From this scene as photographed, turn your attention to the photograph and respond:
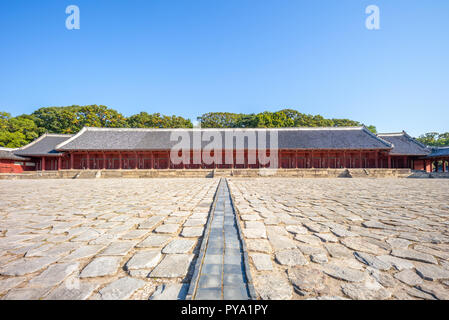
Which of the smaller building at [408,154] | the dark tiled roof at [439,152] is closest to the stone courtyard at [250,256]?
the smaller building at [408,154]

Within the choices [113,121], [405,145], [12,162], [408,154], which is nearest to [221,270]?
[408,154]

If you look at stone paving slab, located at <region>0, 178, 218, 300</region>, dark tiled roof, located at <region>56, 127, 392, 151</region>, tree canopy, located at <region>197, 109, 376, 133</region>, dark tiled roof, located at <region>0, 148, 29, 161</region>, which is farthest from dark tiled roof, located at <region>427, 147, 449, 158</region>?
dark tiled roof, located at <region>0, 148, 29, 161</region>

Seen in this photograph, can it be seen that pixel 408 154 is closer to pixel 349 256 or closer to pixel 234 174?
pixel 234 174

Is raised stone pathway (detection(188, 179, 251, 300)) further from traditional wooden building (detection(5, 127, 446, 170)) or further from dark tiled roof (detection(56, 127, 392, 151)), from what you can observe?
dark tiled roof (detection(56, 127, 392, 151))

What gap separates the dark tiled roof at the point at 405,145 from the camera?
74.5ft

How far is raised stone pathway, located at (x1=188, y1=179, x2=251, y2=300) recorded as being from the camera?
1270 mm

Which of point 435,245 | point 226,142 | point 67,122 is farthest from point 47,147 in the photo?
point 435,245

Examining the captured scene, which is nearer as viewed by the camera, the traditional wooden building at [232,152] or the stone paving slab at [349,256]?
the stone paving slab at [349,256]

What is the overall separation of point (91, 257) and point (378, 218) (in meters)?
4.31

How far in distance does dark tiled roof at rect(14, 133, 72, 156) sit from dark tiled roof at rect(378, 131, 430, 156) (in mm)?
42098

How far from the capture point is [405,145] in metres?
24.4

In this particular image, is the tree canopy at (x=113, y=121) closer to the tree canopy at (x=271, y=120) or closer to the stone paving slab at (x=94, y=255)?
the tree canopy at (x=271, y=120)

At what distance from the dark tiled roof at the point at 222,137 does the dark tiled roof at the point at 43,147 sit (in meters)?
3.81
